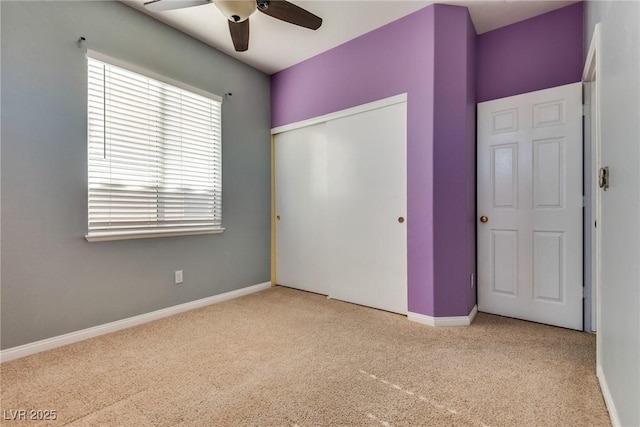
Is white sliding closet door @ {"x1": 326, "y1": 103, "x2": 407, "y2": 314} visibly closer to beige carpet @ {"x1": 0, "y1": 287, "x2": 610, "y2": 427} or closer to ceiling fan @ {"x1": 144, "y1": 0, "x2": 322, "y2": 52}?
beige carpet @ {"x1": 0, "y1": 287, "x2": 610, "y2": 427}

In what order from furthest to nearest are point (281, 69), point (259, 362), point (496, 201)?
point (281, 69), point (496, 201), point (259, 362)

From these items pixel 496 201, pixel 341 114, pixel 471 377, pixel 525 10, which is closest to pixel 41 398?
pixel 471 377

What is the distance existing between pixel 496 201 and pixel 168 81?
311cm

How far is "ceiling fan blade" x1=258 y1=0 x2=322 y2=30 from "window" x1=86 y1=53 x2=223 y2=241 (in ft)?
4.02

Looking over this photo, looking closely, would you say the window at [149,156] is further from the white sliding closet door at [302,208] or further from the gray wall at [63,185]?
the white sliding closet door at [302,208]

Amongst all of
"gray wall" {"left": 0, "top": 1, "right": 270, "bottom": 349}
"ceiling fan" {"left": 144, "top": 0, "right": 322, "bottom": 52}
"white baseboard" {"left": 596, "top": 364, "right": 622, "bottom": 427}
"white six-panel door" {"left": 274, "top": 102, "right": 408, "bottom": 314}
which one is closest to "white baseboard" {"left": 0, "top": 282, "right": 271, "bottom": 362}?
"gray wall" {"left": 0, "top": 1, "right": 270, "bottom": 349}

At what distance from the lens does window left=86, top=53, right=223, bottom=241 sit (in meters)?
2.25

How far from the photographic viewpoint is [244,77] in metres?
3.37

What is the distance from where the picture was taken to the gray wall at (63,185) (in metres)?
1.88

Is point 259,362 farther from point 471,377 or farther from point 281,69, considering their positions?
point 281,69

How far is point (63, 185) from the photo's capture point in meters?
2.08

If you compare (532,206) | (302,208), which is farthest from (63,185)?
(532,206)

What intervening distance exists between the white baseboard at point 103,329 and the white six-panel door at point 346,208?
36.1 inches

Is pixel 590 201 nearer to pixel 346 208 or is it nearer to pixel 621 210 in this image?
pixel 621 210
